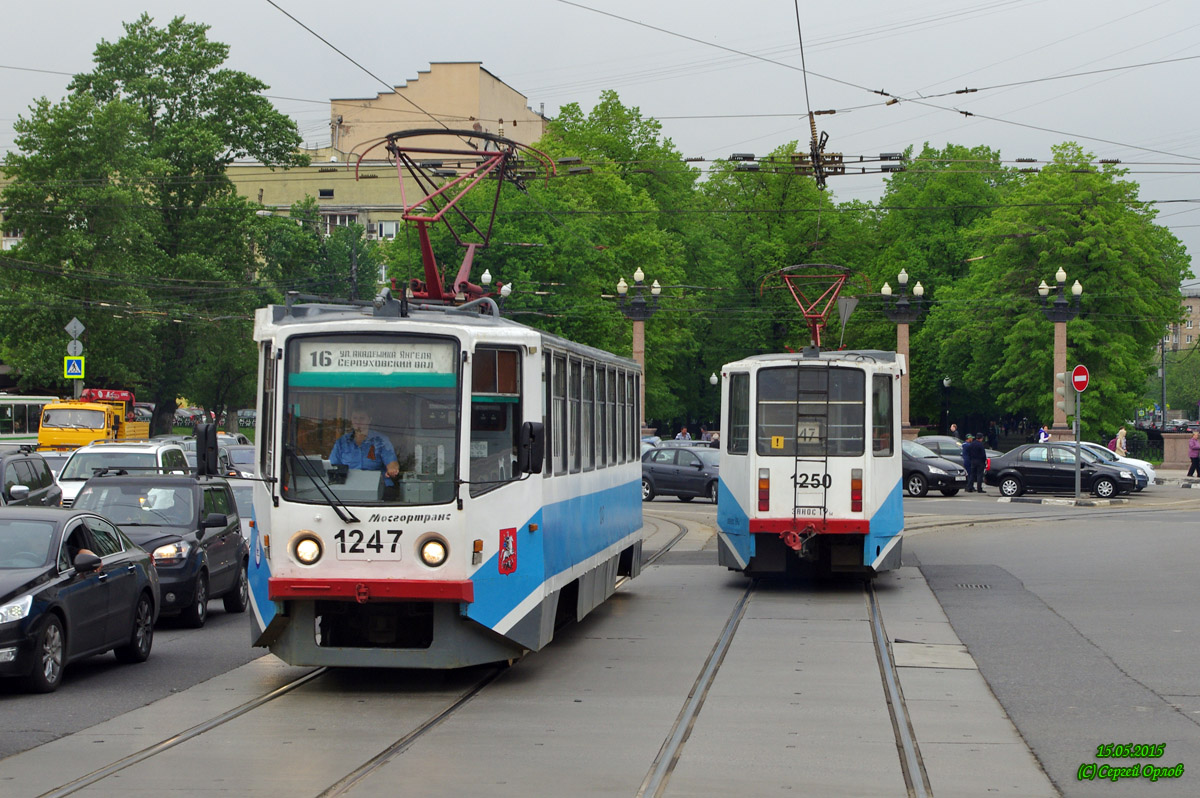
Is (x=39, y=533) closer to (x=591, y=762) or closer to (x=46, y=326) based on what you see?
(x=591, y=762)

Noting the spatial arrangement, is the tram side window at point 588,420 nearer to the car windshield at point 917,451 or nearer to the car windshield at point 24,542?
the car windshield at point 24,542

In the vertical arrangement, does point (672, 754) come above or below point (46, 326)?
below

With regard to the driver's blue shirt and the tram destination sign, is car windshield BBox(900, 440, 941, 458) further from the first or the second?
the driver's blue shirt

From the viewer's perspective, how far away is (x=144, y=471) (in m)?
23.2

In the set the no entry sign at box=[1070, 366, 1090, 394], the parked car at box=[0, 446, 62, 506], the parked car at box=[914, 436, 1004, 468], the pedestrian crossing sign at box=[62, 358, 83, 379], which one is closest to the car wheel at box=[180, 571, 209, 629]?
the parked car at box=[0, 446, 62, 506]

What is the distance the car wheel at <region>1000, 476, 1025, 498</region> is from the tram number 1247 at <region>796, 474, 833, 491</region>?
24695 mm

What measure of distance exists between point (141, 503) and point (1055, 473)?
2954 cm

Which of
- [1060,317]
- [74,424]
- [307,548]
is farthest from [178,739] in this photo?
[1060,317]

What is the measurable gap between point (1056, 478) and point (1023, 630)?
27334 millimetres

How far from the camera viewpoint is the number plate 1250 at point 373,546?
10.5 meters

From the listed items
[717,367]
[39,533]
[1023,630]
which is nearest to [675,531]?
[1023,630]

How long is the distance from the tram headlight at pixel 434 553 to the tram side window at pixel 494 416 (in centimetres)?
46

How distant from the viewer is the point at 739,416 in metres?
18.6

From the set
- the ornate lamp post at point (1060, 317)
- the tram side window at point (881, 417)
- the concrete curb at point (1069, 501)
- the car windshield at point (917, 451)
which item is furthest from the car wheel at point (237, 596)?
the ornate lamp post at point (1060, 317)
